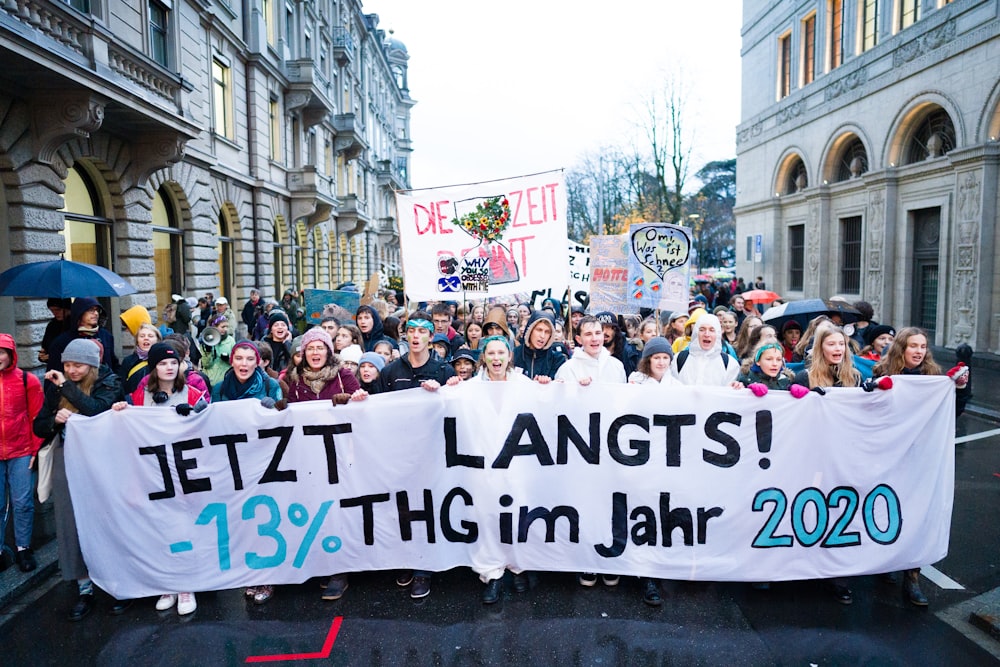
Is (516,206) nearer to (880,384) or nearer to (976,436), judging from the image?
(880,384)

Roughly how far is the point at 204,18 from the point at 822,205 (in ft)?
64.4

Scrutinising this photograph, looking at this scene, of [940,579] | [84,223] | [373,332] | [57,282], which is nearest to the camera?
[940,579]

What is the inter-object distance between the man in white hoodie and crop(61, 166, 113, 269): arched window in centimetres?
948

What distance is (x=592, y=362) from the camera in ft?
17.1

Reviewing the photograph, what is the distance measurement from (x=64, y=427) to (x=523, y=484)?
301cm

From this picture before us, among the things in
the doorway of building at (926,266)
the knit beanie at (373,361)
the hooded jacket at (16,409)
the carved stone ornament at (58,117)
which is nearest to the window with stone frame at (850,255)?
the doorway of building at (926,266)

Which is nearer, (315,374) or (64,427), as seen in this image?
(64,427)

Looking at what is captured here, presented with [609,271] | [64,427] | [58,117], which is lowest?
[64,427]

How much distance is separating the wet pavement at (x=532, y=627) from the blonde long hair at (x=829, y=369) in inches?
53.6

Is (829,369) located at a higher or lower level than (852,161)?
lower

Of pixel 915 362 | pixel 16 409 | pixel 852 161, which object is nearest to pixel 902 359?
pixel 915 362

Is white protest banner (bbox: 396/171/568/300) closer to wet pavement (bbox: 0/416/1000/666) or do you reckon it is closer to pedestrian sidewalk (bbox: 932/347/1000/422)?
wet pavement (bbox: 0/416/1000/666)

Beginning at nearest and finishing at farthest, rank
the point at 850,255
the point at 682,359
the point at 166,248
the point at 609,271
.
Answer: the point at 682,359 → the point at 609,271 → the point at 166,248 → the point at 850,255

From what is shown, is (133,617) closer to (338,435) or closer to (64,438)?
(64,438)
